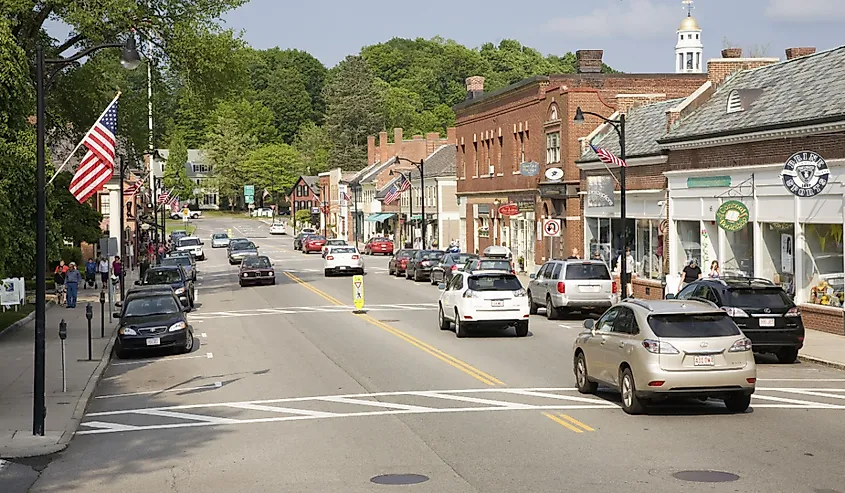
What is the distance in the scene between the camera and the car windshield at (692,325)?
51.5ft

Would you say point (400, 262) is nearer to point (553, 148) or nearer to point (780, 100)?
point (553, 148)

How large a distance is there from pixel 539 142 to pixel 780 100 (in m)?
23.4

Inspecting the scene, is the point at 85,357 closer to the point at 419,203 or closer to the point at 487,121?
the point at 487,121

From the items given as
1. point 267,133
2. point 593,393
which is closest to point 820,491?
point 593,393

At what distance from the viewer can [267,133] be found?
599 ft

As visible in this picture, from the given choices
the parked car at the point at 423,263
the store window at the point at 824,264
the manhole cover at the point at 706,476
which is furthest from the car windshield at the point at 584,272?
the parked car at the point at 423,263

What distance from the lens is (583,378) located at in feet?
60.1

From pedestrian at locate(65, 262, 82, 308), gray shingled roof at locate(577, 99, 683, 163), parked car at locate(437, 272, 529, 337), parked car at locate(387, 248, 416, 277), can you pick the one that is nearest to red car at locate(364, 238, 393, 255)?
parked car at locate(387, 248, 416, 277)

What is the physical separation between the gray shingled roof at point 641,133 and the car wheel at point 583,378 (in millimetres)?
21725

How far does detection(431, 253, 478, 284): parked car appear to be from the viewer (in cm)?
5000

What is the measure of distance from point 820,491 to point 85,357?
19.6m

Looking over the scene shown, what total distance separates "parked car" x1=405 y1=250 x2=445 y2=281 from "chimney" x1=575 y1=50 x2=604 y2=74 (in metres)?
11.6

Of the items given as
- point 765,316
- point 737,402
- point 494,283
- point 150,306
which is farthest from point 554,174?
point 737,402

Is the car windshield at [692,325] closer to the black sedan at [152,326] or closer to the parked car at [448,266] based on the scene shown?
the black sedan at [152,326]
